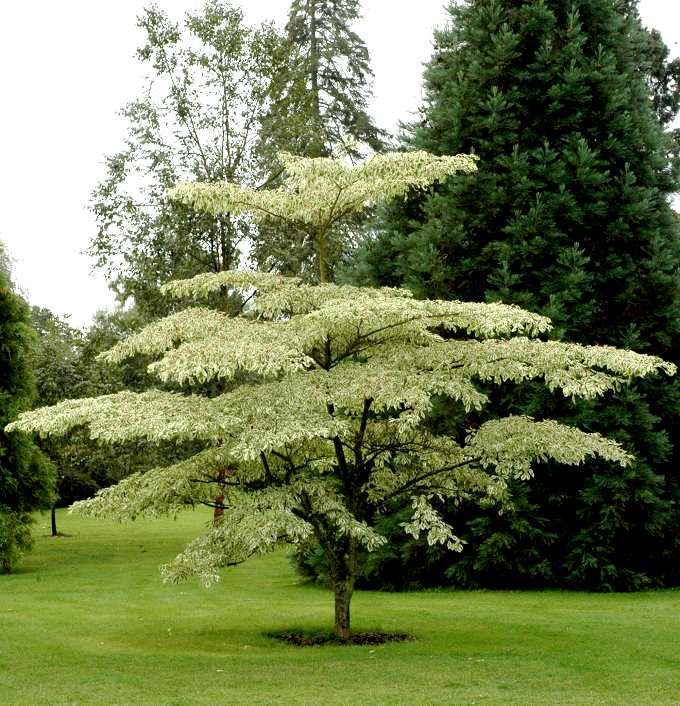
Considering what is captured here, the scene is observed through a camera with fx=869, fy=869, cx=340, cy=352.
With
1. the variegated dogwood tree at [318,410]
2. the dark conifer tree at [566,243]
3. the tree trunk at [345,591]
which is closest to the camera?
the variegated dogwood tree at [318,410]

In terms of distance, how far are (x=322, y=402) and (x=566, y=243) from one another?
7369mm

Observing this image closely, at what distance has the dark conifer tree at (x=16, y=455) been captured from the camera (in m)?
16.0

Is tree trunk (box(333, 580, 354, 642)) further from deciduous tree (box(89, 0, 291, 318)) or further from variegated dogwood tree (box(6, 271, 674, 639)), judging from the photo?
deciduous tree (box(89, 0, 291, 318))

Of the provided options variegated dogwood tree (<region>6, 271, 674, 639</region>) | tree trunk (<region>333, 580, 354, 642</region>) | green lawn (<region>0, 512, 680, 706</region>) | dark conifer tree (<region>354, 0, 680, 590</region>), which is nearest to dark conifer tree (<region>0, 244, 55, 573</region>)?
green lawn (<region>0, 512, 680, 706</region>)

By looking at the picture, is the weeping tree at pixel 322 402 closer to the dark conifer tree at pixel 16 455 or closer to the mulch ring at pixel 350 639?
the mulch ring at pixel 350 639

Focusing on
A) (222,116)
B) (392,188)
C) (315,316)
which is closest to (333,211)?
(392,188)

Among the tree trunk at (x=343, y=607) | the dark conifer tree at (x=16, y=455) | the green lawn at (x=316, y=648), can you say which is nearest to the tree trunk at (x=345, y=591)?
the tree trunk at (x=343, y=607)

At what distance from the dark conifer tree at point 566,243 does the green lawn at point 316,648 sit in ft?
3.01

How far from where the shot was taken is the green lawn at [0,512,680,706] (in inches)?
279

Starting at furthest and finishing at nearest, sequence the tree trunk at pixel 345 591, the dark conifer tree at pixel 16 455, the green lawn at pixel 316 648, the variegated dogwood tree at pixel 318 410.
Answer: the dark conifer tree at pixel 16 455 → the tree trunk at pixel 345 591 → the variegated dogwood tree at pixel 318 410 → the green lawn at pixel 316 648

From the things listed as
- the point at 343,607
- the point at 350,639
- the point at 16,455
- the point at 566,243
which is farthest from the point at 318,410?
the point at 16,455

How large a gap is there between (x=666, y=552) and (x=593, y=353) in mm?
6603

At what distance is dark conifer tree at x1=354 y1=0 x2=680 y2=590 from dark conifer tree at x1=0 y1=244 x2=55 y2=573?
7517mm

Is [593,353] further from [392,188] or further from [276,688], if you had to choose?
[276,688]
